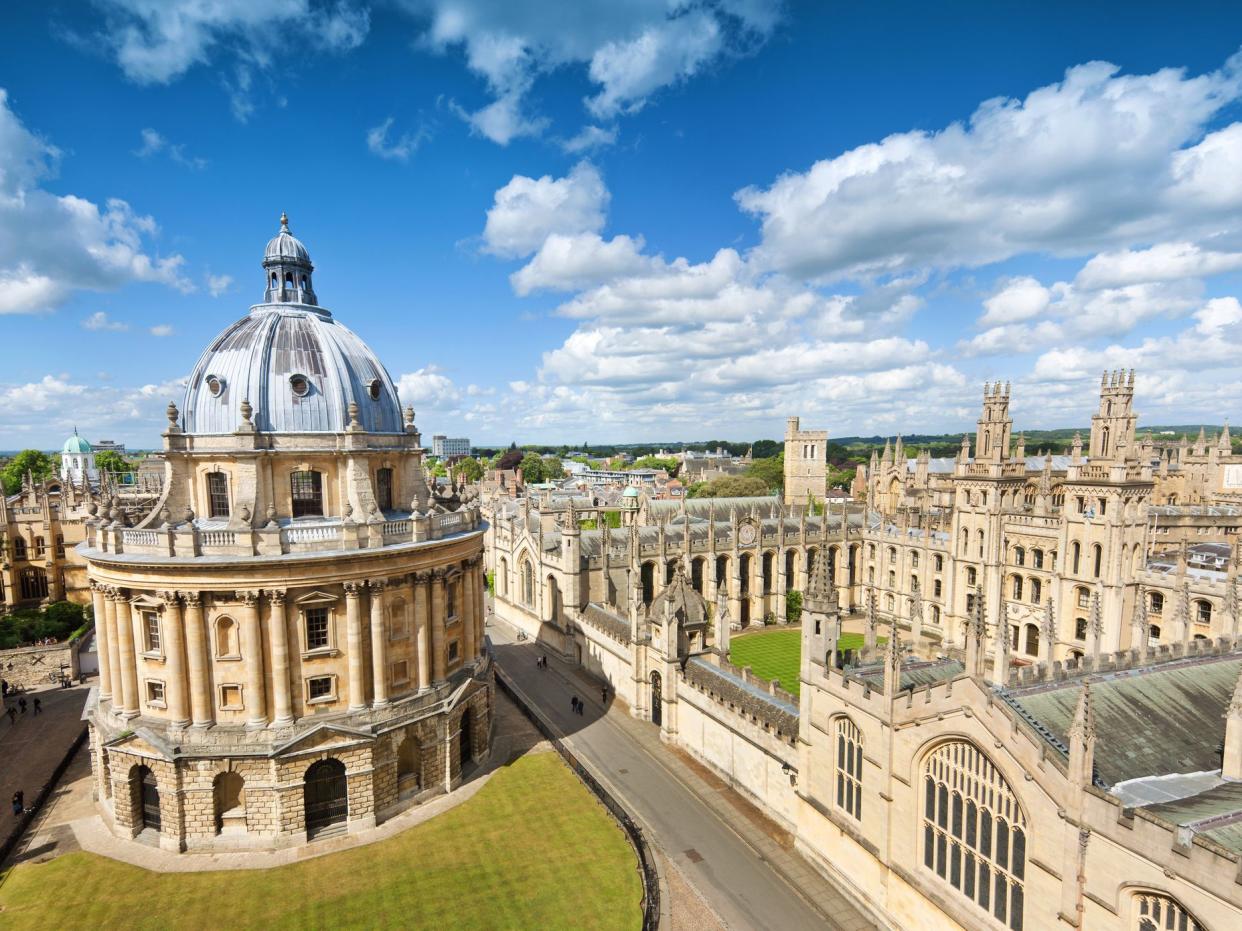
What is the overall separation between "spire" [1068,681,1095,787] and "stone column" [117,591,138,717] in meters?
32.9

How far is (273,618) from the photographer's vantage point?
26219 millimetres

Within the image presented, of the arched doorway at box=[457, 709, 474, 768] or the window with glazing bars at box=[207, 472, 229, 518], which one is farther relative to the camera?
the arched doorway at box=[457, 709, 474, 768]

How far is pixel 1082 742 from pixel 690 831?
17.1 m

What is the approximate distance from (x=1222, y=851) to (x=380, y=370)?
109 ft

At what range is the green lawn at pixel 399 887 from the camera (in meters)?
22.2

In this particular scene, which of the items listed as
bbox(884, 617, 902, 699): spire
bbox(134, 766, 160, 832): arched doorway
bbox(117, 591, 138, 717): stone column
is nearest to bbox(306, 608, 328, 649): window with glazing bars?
bbox(117, 591, 138, 717): stone column

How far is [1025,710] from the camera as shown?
1831 cm

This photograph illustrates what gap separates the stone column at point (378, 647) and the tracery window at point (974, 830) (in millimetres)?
21166

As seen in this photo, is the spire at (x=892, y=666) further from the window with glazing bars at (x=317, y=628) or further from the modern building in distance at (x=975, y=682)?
the window with glazing bars at (x=317, y=628)

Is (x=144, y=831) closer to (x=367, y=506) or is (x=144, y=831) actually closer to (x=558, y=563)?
(x=367, y=506)

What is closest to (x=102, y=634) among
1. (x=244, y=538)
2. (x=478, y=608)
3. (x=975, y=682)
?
(x=244, y=538)

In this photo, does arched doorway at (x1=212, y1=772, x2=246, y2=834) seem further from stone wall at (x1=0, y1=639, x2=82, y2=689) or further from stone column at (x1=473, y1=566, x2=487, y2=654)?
stone wall at (x1=0, y1=639, x2=82, y2=689)

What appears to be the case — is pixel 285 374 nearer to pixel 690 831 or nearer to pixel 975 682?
pixel 690 831

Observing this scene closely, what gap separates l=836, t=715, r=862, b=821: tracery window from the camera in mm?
22438
